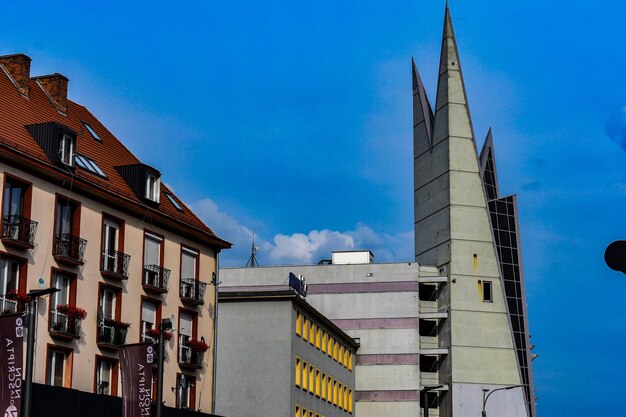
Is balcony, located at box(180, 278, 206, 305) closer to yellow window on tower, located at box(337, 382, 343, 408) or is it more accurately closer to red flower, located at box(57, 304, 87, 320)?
red flower, located at box(57, 304, 87, 320)

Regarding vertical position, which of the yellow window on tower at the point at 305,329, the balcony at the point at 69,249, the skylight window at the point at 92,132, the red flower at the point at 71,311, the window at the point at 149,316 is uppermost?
the skylight window at the point at 92,132

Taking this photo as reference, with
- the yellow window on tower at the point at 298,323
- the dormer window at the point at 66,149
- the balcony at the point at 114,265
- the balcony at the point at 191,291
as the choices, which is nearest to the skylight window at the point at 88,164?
the dormer window at the point at 66,149

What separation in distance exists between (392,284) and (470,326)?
795 cm

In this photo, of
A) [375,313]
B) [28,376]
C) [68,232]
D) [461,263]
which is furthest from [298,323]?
[28,376]

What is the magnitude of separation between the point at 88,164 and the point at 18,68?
484 cm

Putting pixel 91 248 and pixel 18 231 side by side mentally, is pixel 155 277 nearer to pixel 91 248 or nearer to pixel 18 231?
Result: pixel 91 248

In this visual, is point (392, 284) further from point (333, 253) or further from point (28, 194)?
point (28, 194)

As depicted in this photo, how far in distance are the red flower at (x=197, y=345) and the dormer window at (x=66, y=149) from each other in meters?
11.2

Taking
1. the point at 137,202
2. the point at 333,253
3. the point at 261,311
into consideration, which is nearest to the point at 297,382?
the point at 261,311

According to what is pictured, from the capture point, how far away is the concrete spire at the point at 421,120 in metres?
105

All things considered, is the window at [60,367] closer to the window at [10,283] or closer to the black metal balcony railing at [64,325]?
the black metal balcony railing at [64,325]

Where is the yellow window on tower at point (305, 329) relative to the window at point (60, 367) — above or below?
above

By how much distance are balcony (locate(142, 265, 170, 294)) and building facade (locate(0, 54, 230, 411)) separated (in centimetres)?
5

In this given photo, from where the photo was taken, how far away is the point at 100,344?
4084 cm
